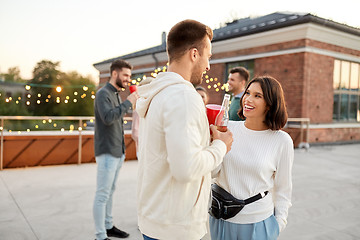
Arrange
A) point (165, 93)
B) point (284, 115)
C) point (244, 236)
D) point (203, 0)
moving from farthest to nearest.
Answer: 1. point (203, 0)
2. point (284, 115)
3. point (244, 236)
4. point (165, 93)

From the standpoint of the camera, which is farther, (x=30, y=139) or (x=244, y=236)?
(x=30, y=139)

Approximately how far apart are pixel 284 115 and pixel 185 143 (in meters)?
0.94

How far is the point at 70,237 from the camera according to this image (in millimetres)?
3297

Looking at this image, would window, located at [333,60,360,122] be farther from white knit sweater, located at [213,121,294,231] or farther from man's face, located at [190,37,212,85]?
man's face, located at [190,37,212,85]

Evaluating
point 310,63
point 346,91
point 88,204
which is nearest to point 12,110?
point 88,204

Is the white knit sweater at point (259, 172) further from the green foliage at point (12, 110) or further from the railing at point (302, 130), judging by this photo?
the green foliage at point (12, 110)

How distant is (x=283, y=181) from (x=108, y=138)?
191 cm

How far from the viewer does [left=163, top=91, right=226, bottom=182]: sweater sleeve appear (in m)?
1.19

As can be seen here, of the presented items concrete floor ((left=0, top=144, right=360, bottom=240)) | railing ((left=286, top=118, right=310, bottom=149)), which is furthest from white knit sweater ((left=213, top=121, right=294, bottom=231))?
railing ((left=286, top=118, right=310, bottom=149))

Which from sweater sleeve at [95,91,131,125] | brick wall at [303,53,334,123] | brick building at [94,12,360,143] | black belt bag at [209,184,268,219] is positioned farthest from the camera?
brick wall at [303,53,334,123]

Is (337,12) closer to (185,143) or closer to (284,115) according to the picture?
(284,115)

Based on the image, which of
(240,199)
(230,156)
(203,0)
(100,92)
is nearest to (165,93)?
(230,156)

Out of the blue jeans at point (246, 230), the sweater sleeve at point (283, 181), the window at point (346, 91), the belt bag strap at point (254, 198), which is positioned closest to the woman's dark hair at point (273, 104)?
the sweater sleeve at point (283, 181)

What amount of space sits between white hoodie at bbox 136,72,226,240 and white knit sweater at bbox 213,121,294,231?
0.42 m
